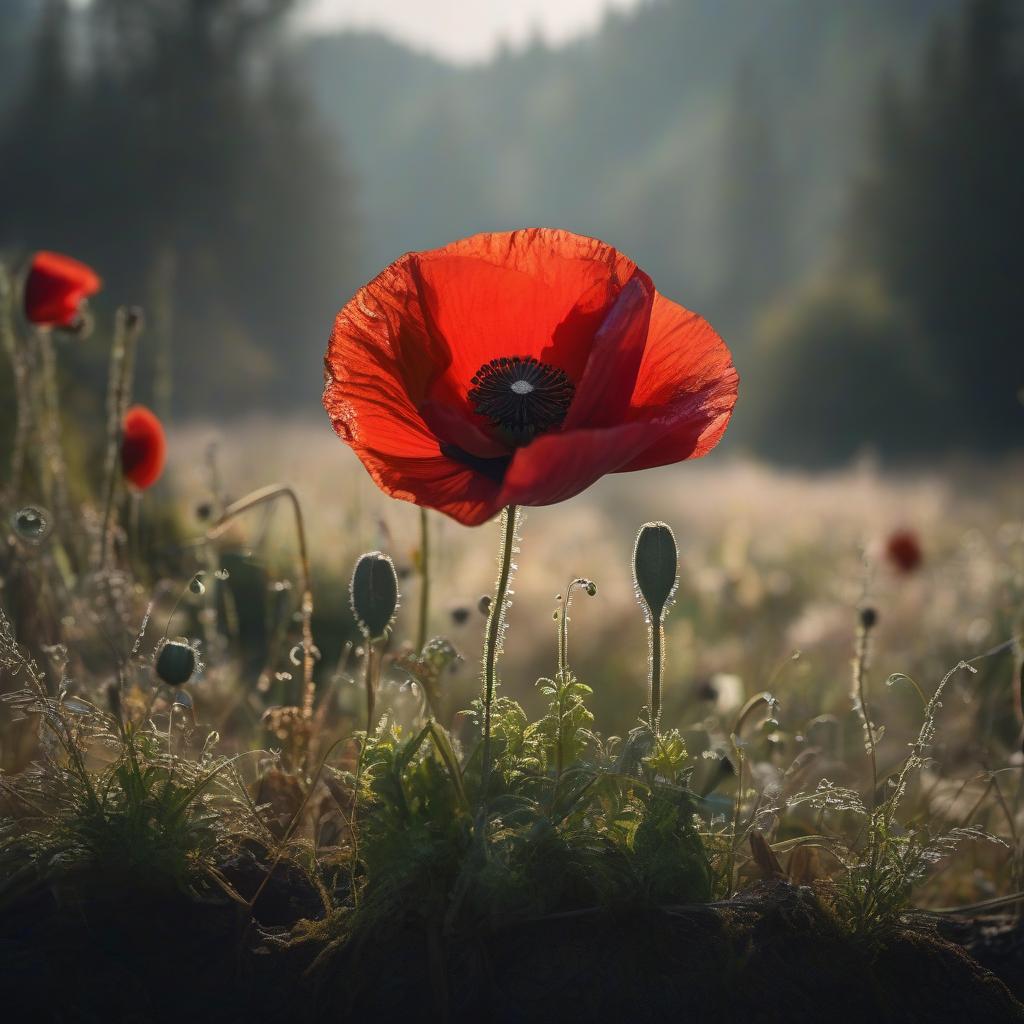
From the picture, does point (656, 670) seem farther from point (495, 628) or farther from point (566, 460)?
point (566, 460)

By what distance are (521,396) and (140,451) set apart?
3.72 ft

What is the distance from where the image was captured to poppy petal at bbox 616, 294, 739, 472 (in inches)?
52.4

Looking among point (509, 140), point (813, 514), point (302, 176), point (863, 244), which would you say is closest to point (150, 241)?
point (302, 176)

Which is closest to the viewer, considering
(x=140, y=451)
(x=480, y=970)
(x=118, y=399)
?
(x=480, y=970)

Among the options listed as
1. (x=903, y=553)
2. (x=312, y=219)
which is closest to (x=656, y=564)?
(x=903, y=553)

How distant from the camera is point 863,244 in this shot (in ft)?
95.7

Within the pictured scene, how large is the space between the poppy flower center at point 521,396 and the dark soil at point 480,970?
59cm

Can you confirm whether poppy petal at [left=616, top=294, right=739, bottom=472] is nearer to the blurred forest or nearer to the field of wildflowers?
Answer: the field of wildflowers

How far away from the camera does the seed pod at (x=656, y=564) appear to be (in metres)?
1.40

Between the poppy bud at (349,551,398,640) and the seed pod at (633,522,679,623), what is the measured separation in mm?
308

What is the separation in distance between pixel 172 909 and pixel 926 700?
969 mm

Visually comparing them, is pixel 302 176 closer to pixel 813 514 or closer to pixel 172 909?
pixel 813 514

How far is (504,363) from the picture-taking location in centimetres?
144

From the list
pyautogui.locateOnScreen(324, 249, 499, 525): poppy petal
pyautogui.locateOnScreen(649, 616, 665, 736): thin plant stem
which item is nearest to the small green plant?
pyautogui.locateOnScreen(324, 249, 499, 525): poppy petal
